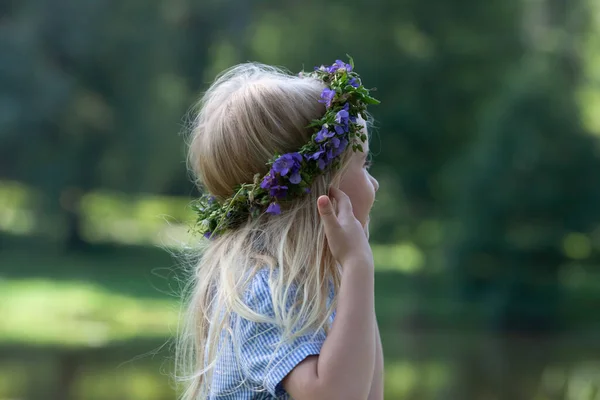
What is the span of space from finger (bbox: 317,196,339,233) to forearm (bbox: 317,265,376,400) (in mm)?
100

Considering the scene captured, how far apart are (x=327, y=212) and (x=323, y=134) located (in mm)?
213

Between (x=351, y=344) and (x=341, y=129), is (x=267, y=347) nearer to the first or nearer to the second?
(x=351, y=344)

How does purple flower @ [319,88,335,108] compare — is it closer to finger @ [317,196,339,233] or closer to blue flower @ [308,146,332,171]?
blue flower @ [308,146,332,171]

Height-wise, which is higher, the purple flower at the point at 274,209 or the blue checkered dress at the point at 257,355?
the purple flower at the point at 274,209

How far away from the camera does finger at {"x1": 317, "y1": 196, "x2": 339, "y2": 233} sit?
196 cm

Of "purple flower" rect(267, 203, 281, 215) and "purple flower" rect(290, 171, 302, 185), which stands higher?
"purple flower" rect(290, 171, 302, 185)

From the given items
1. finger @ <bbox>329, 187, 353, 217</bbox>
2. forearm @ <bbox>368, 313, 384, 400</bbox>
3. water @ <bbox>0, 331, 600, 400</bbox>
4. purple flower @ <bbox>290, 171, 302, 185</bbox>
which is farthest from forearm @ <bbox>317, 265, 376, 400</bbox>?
water @ <bbox>0, 331, 600, 400</bbox>

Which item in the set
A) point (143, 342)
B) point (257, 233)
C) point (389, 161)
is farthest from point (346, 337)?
point (389, 161)

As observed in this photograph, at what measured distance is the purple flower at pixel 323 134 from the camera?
82.2 inches

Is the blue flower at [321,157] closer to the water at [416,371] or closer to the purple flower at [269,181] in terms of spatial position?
the purple flower at [269,181]

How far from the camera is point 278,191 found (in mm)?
2088

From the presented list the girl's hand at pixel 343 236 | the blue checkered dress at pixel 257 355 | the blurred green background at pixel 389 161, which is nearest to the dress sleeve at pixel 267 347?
the blue checkered dress at pixel 257 355

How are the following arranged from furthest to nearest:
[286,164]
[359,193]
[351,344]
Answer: [359,193], [286,164], [351,344]

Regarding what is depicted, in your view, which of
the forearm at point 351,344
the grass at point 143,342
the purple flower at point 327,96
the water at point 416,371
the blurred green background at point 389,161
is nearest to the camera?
the forearm at point 351,344
